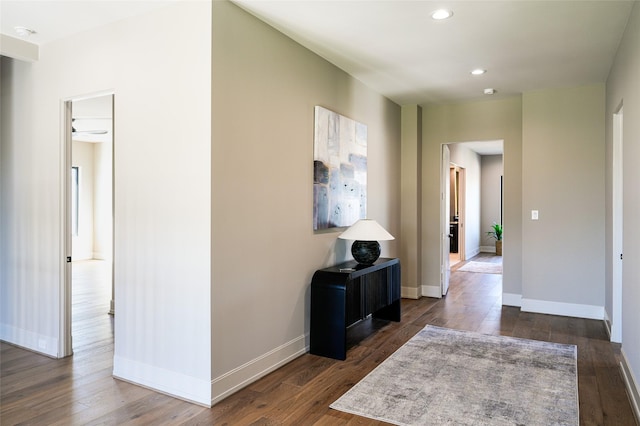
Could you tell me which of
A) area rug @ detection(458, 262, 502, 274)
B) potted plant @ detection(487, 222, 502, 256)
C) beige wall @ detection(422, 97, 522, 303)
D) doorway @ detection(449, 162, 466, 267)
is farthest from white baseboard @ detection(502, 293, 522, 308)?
potted plant @ detection(487, 222, 502, 256)

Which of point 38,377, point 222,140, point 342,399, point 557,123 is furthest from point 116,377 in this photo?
point 557,123

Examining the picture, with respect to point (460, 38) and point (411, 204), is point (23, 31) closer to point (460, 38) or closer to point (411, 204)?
point (460, 38)

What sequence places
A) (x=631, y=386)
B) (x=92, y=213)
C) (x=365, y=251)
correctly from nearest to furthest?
1. (x=631, y=386)
2. (x=365, y=251)
3. (x=92, y=213)

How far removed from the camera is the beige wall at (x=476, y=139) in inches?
218

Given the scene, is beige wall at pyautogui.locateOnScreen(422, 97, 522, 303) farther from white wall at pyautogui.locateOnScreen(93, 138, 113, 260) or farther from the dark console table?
white wall at pyautogui.locateOnScreen(93, 138, 113, 260)

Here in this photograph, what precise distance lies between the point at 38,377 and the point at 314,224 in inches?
96.0

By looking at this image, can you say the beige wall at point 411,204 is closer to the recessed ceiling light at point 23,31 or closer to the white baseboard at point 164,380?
the white baseboard at point 164,380

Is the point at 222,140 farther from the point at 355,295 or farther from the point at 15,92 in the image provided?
the point at 15,92

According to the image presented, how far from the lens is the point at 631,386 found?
2.84 meters

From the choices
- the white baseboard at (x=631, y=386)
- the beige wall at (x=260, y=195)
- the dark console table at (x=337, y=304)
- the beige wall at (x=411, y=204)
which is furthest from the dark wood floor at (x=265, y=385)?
the beige wall at (x=411, y=204)

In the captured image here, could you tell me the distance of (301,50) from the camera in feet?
12.1

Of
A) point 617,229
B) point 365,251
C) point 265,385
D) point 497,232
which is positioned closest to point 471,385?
point 265,385

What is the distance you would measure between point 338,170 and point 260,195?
50.1 inches

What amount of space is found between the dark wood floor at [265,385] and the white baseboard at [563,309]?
10.3 inches
